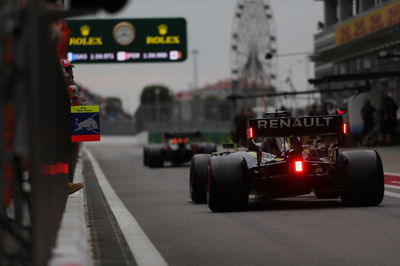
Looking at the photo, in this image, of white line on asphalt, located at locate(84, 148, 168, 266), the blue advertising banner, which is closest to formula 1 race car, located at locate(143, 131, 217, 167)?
white line on asphalt, located at locate(84, 148, 168, 266)

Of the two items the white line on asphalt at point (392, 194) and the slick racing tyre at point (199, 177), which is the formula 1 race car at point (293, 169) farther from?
the white line on asphalt at point (392, 194)

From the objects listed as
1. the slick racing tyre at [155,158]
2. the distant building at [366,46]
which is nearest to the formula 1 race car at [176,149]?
the slick racing tyre at [155,158]

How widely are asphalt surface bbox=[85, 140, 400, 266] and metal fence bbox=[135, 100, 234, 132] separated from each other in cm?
3587

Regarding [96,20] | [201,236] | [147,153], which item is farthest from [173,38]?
[201,236]

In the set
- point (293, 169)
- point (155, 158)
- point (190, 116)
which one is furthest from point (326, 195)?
point (190, 116)

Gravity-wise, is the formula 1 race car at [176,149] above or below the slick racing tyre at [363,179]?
below

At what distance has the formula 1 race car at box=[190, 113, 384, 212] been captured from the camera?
1266 cm

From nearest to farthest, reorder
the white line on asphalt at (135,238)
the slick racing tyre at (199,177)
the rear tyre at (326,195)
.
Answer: the white line on asphalt at (135,238) < the rear tyre at (326,195) < the slick racing tyre at (199,177)

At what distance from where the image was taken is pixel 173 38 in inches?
1382

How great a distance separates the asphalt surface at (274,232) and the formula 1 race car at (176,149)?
1419cm

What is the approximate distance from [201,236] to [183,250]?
1205 mm

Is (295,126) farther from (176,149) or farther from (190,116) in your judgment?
(190,116)

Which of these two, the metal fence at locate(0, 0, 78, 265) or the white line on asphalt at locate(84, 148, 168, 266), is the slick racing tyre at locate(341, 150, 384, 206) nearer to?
the white line on asphalt at locate(84, 148, 168, 266)

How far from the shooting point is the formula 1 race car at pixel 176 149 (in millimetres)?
30359
